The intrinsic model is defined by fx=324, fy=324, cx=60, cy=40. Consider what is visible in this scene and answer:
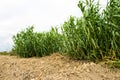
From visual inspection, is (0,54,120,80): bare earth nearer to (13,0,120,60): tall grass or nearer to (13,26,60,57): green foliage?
(13,0,120,60): tall grass

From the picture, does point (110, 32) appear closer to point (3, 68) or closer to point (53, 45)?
point (3, 68)

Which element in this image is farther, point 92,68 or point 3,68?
point 3,68

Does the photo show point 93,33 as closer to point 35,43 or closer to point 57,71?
point 57,71

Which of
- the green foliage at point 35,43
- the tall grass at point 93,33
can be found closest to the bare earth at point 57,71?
the tall grass at point 93,33

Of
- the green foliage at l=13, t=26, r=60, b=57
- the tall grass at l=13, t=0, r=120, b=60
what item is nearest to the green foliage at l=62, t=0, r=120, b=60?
the tall grass at l=13, t=0, r=120, b=60

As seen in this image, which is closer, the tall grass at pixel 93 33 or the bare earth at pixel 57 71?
the bare earth at pixel 57 71

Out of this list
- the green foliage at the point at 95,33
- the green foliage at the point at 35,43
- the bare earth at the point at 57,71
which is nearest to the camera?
the bare earth at the point at 57,71

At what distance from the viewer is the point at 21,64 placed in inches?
262

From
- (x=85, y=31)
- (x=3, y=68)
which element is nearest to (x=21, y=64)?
(x=3, y=68)

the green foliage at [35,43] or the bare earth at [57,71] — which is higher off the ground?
the green foliage at [35,43]

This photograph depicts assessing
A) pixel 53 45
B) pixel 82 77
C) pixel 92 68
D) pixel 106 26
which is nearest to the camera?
pixel 82 77

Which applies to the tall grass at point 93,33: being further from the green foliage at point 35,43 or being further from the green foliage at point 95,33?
the green foliage at point 35,43

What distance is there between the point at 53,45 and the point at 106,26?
3.24 metres

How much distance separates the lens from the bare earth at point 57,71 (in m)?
4.48
